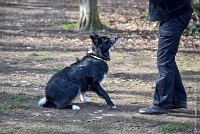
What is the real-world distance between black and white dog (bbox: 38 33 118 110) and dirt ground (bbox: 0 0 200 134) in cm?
20

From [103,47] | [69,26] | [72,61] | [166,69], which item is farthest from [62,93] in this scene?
[69,26]

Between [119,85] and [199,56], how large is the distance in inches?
168

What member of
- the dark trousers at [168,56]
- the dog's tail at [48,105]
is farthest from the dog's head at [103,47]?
the dark trousers at [168,56]

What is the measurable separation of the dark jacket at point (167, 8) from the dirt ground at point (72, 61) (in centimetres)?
157

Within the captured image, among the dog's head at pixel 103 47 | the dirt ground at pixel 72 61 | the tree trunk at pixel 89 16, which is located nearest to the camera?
the dirt ground at pixel 72 61

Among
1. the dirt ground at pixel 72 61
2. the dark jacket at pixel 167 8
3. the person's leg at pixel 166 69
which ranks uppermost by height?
the dark jacket at pixel 167 8

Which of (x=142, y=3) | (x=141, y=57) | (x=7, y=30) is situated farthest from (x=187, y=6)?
(x=142, y=3)

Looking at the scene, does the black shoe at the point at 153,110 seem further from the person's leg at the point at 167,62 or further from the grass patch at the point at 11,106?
the grass patch at the point at 11,106

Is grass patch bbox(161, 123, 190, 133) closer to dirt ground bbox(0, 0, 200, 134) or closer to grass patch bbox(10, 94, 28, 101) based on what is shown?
dirt ground bbox(0, 0, 200, 134)

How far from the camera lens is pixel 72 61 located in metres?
13.0

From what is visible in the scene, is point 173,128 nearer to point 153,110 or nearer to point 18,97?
point 153,110

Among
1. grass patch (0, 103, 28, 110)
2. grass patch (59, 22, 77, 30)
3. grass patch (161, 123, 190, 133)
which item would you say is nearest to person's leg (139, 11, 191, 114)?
grass patch (161, 123, 190, 133)

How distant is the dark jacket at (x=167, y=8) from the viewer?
25.5 ft

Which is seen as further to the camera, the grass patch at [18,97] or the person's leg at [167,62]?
the grass patch at [18,97]
